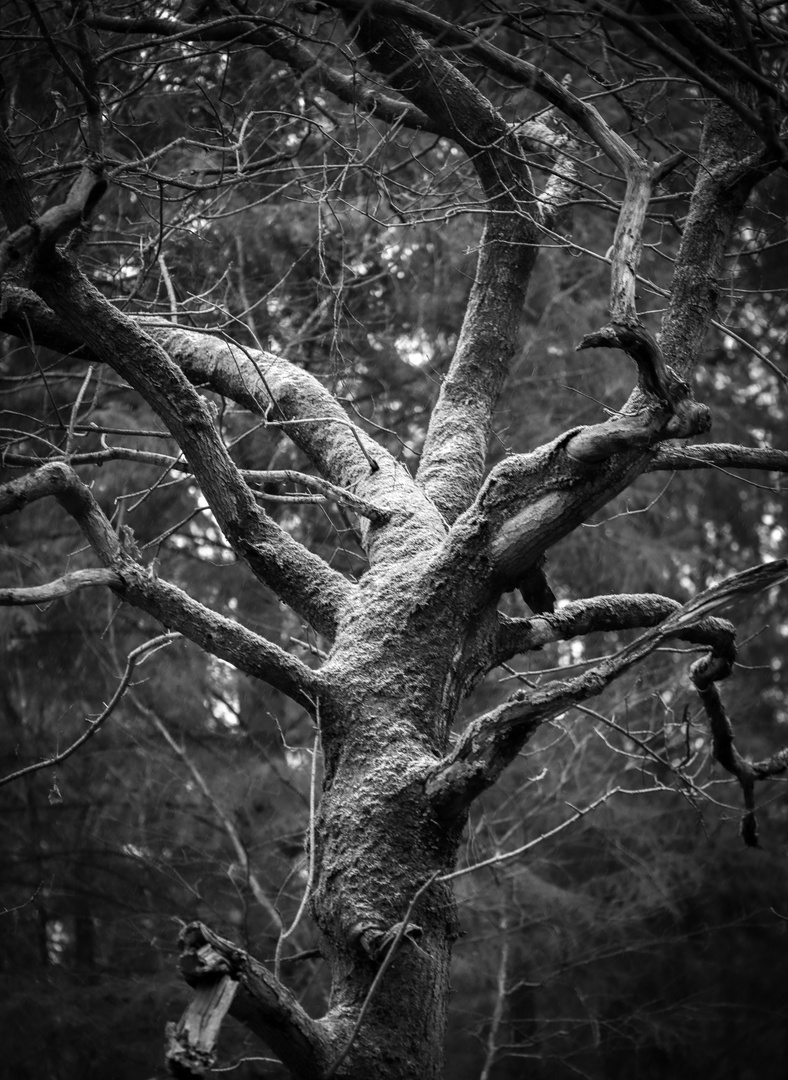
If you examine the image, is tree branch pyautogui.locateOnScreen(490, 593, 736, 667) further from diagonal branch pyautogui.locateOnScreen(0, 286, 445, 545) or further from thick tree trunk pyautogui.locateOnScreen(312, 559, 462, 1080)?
diagonal branch pyautogui.locateOnScreen(0, 286, 445, 545)

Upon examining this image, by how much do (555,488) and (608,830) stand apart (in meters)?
4.55

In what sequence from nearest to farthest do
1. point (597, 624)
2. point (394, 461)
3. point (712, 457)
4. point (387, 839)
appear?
point (387, 839)
point (712, 457)
point (597, 624)
point (394, 461)

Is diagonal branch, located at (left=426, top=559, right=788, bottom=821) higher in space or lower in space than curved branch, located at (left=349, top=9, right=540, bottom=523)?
lower

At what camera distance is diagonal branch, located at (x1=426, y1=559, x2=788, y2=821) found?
1868 millimetres

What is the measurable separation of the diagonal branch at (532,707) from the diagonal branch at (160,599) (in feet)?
1.50

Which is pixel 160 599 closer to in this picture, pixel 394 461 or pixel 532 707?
pixel 394 461

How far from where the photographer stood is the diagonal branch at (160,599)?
2207mm

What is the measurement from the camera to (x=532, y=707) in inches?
73.7

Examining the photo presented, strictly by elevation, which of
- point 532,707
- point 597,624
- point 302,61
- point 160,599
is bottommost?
point 532,707

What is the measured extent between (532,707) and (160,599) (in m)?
1.05

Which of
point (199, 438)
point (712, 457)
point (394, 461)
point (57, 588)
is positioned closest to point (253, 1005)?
point (57, 588)

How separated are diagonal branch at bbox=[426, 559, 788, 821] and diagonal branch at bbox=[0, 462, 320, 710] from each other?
1.50 ft

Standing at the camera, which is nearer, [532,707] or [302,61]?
[532,707]

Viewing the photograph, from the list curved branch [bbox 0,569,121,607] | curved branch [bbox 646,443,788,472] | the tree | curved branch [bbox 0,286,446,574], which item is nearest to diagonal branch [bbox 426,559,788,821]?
the tree
